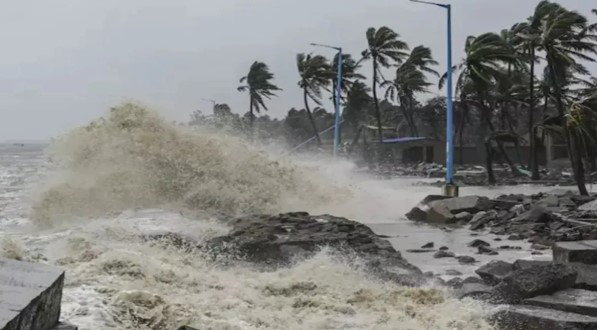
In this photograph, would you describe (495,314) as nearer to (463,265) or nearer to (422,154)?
(463,265)

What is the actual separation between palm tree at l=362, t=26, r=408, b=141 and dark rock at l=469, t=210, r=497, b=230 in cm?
4021

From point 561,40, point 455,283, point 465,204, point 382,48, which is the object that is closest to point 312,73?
point 382,48

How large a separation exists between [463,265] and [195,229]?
5.08 metres

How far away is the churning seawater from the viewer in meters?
6.57

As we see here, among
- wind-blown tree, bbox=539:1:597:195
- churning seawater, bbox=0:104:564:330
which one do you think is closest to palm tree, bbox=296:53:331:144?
wind-blown tree, bbox=539:1:597:195

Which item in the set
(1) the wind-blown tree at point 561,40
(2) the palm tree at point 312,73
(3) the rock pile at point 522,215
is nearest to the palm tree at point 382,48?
(2) the palm tree at point 312,73

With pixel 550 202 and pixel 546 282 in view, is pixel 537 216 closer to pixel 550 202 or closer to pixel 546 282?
pixel 550 202

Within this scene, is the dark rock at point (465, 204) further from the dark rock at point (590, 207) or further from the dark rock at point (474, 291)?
the dark rock at point (474, 291)

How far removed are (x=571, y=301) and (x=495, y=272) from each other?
1.68m

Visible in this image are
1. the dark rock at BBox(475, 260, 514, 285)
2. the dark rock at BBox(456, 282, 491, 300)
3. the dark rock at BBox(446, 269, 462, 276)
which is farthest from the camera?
the dark rock at BBox(446, 269, 462, 276)

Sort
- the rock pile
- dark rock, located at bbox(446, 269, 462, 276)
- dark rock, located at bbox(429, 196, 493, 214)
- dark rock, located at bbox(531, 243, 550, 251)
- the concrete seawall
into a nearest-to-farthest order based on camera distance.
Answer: the concrete seawall → dark rock, located at bbox(446, 269, 462, 276) → dark rock, located at bbox(531, 243, 550, 251) → the rock pile → dark rock, located at bbox(429, 196, 493, 214)

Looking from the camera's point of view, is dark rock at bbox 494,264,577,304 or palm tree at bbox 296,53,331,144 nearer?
dark rock at bbox 494,264,577,304

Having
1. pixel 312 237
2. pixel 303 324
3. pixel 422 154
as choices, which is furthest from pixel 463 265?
pixel 422 154

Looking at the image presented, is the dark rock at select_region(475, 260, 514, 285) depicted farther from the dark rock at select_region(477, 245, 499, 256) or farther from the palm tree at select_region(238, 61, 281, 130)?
the palm tree at select_region(238, 61, 281, 130)
